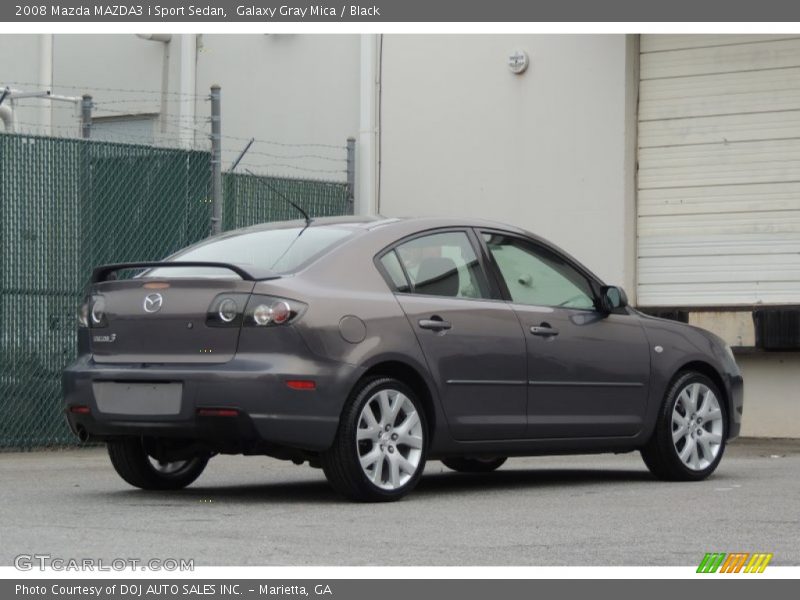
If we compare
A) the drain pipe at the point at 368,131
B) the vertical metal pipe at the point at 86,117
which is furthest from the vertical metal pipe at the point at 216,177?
the drain pipe at the point at 368,131

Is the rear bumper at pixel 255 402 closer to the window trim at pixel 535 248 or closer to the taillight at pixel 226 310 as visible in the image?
the taillight at pixel 226 310

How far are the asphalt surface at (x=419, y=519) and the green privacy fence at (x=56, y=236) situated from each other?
5.57 ft

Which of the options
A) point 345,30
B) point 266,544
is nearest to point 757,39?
point 345,30

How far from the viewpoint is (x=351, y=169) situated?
56.9 feet

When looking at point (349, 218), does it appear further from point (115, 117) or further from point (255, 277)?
point (115, 117)

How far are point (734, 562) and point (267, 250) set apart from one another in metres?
3.56

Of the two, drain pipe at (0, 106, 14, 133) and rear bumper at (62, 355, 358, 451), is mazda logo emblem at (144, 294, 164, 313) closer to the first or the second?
rear bumper at (62, 355, 358, 451)

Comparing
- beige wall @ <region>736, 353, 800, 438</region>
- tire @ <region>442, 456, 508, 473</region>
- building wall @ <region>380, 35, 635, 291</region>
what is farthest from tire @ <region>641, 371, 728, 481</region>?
building wall @ <region>380, 35, 635, 291</region>

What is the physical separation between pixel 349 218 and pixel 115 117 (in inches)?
508

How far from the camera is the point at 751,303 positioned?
1642 centimetres

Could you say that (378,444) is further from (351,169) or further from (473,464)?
(351,169)

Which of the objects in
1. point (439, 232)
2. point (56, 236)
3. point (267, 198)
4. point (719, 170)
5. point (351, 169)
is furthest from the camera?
point (351, 169)

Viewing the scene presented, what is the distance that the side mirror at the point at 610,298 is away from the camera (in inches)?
400

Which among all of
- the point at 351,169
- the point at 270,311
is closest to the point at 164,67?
the point at 351,169
